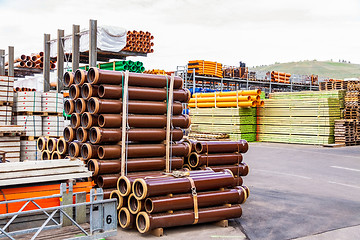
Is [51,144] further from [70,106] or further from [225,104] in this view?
[225,104]

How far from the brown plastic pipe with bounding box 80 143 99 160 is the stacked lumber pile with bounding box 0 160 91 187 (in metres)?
0.59

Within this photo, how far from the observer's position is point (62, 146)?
8.90m

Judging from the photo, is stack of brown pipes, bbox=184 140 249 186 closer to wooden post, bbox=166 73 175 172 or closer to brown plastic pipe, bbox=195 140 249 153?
brown plastic pipe, bbox=195 140 249 153

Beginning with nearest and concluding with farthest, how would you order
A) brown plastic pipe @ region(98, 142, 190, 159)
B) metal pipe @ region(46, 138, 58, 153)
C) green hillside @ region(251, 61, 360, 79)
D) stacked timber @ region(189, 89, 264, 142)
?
brown plastic pipe @ region(98, 142, 190, 159)
metal pipe @ region(46, 138, 58, 153)
stacked timber @ region(189, 89, 264, 142)
green hillside @ region(251, 61, 360, 79)

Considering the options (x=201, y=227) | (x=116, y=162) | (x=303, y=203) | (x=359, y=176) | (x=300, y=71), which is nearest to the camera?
(x=201, y=227)

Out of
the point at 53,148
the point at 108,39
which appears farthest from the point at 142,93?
the point at 108,39

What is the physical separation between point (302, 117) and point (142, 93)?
1675 centimetres

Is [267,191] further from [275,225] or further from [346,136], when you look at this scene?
[346,136]

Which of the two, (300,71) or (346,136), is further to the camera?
(300,71)

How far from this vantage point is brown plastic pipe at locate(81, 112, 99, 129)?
25.6 ft

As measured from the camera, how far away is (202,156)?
905 cm

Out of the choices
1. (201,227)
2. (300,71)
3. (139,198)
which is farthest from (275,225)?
(300,71)

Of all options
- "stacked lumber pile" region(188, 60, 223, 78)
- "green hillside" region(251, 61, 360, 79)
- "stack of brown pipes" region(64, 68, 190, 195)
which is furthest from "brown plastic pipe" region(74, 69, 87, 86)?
"green hillside" region(251, 61, 360, 79)

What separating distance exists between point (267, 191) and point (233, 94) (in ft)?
46.8
